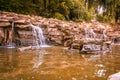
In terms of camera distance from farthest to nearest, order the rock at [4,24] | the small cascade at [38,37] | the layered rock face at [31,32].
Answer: the small cascade at [38,37], the layered rock face at [31,32], the rock at [4,24]

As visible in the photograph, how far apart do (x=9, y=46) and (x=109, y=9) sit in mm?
17891

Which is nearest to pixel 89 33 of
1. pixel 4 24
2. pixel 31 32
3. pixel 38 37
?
pixel 38 37

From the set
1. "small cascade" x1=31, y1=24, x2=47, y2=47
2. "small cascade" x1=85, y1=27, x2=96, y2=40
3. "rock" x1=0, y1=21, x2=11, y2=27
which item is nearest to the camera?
"rock" x1=0, y1=21, x2=11, y2=27

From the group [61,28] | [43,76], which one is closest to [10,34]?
[61,28]

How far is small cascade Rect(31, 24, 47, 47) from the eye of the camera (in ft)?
51.6

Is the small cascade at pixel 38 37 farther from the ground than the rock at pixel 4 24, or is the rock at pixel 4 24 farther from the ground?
the rock at pixel 4 24

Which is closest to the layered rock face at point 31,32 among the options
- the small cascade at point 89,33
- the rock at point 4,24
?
the rock at point 4,24

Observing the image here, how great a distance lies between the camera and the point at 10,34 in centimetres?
1487

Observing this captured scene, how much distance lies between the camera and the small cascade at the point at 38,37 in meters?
15.7

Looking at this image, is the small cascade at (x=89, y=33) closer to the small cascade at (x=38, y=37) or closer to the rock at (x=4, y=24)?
the small cascade at (x=38, y=37)

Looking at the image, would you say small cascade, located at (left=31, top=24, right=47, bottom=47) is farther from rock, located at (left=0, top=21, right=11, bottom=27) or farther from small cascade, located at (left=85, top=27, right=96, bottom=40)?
small cascade, located at (left=85, top=27, right=96, bottom=40)

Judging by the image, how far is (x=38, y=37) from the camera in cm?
1603

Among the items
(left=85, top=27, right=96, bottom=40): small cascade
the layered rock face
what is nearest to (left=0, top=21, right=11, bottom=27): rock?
the layered rock face

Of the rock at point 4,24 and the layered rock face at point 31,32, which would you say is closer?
the rock at point 4,24
